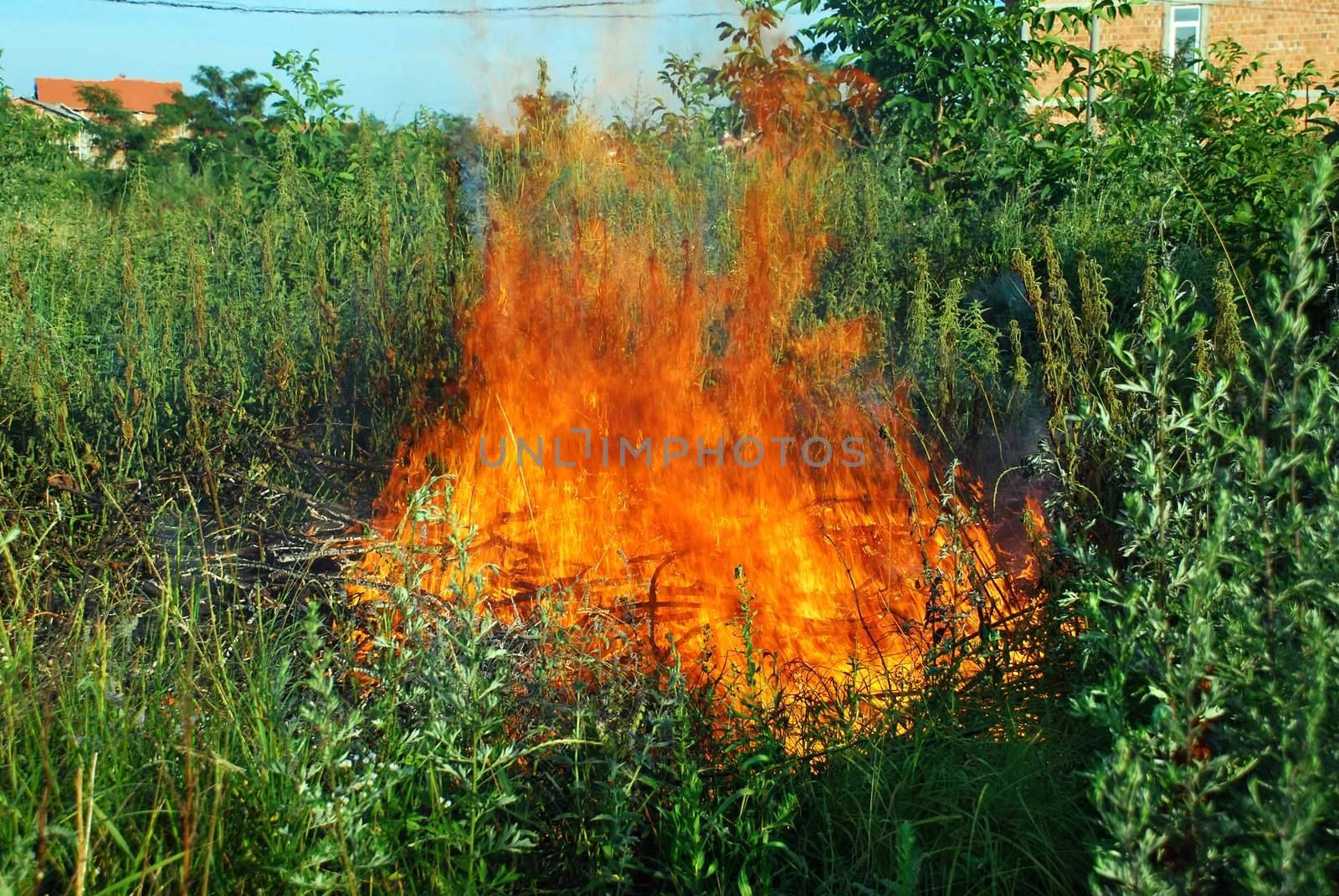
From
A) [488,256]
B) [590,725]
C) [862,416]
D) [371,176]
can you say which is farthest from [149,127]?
[590,725]

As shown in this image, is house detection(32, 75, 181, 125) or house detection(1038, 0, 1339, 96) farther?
house detection(32, 75, 181, 125)

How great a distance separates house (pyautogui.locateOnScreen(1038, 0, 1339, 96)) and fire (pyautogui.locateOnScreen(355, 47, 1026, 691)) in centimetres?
1665

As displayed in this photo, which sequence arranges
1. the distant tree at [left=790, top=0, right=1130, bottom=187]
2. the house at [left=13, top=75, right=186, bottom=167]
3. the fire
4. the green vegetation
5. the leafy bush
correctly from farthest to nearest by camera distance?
the house at [left=13, top=75, right=186, bottom=167]
the distant tree at [left=790, top=0, right=1130, bottom=187]
the fire
the green vegetation
the leafy bush

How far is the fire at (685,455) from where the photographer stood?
3664 millimetres

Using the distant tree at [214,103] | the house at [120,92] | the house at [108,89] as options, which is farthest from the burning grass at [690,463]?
the house at [120,92]

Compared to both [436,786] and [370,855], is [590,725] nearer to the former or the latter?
[436,786]

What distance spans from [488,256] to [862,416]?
204 cm

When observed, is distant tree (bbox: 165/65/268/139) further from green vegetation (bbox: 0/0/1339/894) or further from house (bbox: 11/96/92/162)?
green vegetation (bbox: 0/0/1339/894)

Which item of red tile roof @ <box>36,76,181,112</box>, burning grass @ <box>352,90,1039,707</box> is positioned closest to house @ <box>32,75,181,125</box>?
red tile roof @ <box>36,76,181,112</box>

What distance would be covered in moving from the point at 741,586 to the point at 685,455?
1530mm

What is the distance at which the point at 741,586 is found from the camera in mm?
2836

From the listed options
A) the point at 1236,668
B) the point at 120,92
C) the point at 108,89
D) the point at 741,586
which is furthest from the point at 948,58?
the point at 120,92

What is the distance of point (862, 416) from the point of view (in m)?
4.40

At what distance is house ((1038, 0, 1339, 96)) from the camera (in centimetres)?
1977
